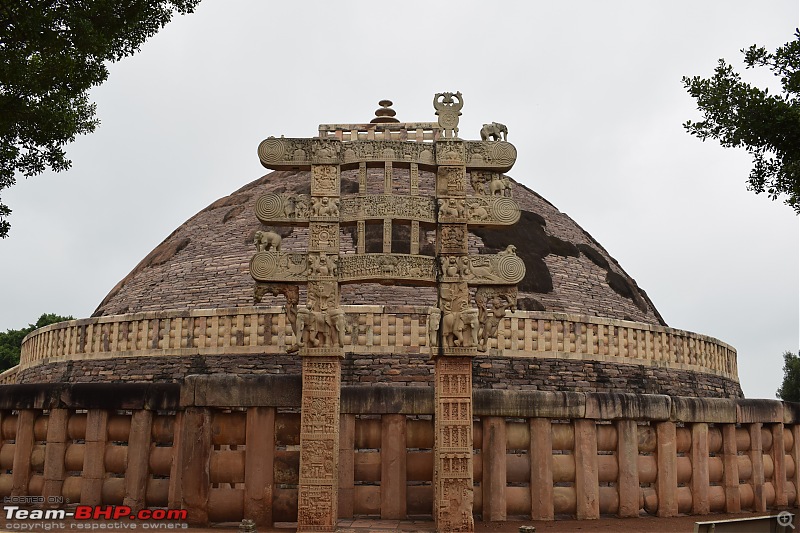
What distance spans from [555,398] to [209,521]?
147 inches

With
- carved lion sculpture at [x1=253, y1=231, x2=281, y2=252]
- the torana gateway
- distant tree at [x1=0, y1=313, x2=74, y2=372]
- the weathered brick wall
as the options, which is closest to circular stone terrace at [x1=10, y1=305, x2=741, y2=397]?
the weathered brick wall

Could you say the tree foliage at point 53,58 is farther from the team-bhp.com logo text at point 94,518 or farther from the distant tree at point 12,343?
the distant tree at point 12,343

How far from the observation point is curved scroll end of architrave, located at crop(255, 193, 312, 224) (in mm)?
7906

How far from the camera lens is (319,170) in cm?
804

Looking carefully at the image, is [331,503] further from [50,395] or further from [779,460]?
[779,460]

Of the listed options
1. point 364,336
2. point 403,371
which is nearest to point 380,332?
point 364,336

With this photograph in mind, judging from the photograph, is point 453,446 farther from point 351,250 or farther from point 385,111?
point 385,111

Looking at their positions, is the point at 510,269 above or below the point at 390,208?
below

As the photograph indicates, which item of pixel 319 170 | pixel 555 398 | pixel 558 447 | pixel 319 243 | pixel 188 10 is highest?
pixel 188 10

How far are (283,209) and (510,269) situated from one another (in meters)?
2.45

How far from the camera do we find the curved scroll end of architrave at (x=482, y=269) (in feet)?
25.4

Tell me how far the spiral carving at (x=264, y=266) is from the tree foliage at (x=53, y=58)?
2783mm

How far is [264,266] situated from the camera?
7.82 meters

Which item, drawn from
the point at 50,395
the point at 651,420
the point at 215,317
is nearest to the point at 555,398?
the point at 651,420
